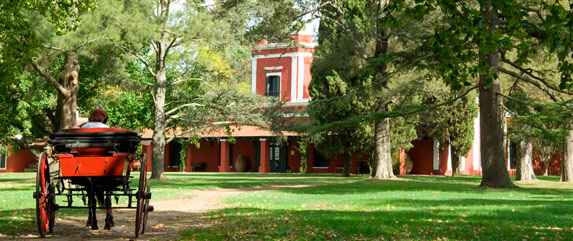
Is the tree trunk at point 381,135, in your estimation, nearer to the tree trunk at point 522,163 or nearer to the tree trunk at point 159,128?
the tree trunk at point 522,163

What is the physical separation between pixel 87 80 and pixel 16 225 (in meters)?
21.4

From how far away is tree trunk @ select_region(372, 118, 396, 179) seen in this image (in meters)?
29.8

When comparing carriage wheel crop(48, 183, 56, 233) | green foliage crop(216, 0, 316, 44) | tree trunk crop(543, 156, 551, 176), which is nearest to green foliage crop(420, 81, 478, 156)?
tree trunk crop(543, 156, 551, 176)

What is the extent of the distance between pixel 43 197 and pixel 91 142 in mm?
826

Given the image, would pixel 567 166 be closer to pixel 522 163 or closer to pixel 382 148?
pixel 522 163

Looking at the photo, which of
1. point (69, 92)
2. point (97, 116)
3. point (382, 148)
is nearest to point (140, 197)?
point (97, 116)

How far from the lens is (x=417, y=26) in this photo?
25453mm

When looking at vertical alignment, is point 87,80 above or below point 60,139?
above

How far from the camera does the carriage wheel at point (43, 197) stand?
796 cm

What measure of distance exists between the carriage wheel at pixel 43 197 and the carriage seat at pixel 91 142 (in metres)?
0.26

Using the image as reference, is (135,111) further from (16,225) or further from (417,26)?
(16,225)

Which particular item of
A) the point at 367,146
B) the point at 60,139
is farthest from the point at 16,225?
the point at 367,146

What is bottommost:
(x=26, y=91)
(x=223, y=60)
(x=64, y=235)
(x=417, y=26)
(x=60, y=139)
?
(x=64, y=235)

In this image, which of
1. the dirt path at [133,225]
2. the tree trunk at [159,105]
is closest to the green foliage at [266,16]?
the tree trunk at [159,105]
